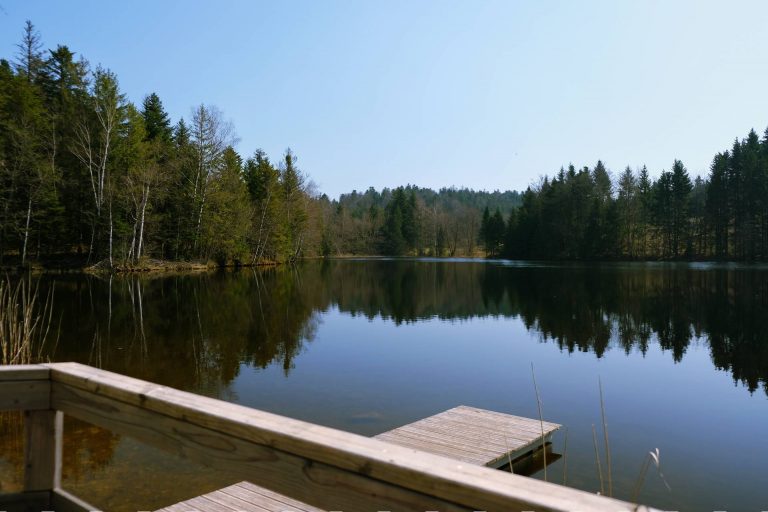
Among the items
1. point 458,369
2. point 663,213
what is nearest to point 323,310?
point 458,369

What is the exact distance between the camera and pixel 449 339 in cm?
1521

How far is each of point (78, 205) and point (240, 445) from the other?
4146 centimetres

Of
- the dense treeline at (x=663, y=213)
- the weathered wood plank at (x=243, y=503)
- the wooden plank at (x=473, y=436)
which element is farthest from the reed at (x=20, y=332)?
the dense treeline at (x=663, y=213)

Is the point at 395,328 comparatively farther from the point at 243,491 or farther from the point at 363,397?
the point at 243,491

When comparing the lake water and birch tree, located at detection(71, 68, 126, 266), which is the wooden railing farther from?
birch tree, located at detection(71, 68, 126, 266)

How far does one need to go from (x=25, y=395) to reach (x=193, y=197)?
134 feet

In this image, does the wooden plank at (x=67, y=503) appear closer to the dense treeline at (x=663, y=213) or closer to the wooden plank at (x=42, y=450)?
the wooden plank at (x=42, y=450)

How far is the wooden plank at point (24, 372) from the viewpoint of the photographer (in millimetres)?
1979

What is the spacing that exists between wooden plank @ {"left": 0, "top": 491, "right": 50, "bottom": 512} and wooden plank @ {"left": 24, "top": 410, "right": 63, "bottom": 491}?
0.02m

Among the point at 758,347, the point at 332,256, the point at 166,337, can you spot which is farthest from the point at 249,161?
the point at 758,347

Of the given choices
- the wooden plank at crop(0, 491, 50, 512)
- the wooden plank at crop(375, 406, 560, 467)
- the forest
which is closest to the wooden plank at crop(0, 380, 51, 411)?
the wooden plank at crop(0, 491, 50, 512)

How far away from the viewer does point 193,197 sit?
4053 cm

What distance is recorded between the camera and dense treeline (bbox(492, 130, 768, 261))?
58.2 meters

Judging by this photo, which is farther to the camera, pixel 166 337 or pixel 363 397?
pixel 166 337
